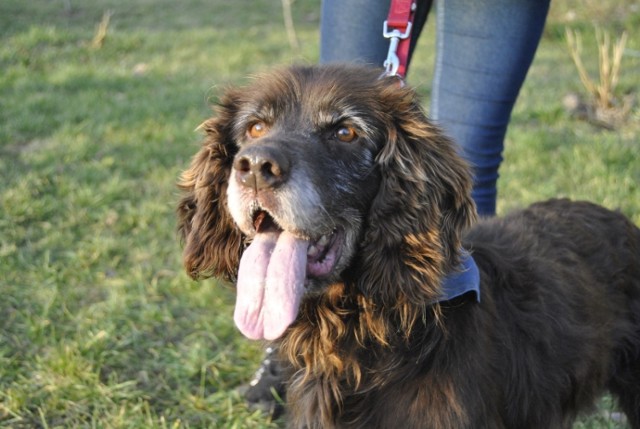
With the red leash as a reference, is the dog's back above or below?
below

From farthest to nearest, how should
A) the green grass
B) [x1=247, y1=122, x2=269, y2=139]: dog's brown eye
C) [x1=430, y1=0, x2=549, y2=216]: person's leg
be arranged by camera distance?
the green grass → [x1=430, y1=0, x2=549, y2=216]: person's leg → [x1=247, y1=122, x2=269, y2=139]: dog's brown eye

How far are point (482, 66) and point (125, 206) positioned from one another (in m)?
3.18

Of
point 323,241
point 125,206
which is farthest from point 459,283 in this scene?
point 125,206

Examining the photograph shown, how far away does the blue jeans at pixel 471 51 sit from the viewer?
10.5 feet

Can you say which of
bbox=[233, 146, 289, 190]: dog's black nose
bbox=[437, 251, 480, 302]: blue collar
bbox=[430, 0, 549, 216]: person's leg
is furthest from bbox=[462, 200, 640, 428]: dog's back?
bbox=[233, 146, 289, 190]: dog's black nose

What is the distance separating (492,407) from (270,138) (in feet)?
3.86

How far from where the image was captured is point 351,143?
2.45m

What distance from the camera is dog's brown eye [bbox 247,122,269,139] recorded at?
2.58 metres

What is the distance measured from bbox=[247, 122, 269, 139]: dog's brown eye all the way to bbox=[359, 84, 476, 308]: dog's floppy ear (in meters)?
0.44

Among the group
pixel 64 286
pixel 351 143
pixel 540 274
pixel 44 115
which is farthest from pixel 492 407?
pixel 44 115

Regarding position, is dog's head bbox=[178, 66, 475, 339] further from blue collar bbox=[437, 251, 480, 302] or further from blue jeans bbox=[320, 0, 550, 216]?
blue jeans bbox=[320, 0, 550, 216]

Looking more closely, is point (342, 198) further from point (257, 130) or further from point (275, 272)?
point (257, 130)

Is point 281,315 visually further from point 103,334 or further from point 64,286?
point 64,286

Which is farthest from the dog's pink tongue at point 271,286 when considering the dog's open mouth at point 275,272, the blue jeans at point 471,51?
the blue jeans at point 471,51
